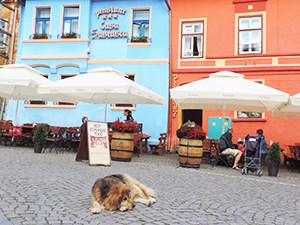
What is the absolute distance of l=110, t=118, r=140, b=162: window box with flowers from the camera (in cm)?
1021

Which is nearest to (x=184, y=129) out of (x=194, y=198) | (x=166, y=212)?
(x=194, y=198)

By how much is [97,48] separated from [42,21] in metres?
3.87

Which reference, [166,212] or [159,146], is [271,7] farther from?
[166,212]

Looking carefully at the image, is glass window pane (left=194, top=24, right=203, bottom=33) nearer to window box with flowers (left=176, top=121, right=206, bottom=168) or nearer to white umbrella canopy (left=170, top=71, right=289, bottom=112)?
white umbrella canopy (left=170, top=71, right=289, bottom=112)

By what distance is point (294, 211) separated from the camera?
518 centimetres

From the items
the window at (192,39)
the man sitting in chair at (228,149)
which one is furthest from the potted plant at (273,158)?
the window at (192,39)

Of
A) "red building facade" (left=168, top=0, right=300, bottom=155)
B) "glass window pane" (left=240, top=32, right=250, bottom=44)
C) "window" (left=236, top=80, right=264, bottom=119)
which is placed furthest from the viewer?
"glass window pane" (left=240, top=32, right=250, bottom=44)

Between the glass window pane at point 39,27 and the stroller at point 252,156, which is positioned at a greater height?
the glass window pane at point 39,27

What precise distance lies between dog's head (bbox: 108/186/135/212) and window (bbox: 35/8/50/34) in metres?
15.1

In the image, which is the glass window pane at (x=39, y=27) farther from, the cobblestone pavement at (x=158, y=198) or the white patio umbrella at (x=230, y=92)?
the cobblestone pavement at (x=158, y=198)

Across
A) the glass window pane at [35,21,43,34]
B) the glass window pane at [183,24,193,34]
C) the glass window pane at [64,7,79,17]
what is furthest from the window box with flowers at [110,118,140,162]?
the glass window pane at [35,21,43,34]

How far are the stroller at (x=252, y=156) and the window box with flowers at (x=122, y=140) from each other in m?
3.58

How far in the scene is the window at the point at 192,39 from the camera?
15578 millimetres

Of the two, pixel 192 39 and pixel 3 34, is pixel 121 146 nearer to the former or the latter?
pixel 192 39
